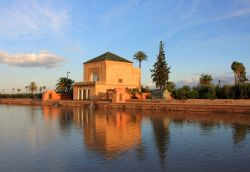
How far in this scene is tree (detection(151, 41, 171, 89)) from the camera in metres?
54.0

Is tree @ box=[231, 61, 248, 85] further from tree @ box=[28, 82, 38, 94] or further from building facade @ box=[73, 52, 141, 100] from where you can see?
tree @ box=[28, 82, 38, 94]

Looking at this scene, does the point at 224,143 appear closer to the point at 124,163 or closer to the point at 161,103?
the point at 124,163

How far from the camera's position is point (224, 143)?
1342 cm

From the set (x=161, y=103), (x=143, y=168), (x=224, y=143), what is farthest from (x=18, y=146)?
(x=161, y=103)

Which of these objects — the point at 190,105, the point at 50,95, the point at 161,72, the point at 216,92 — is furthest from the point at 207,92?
the point at 50,95

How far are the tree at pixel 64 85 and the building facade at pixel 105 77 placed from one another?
730 cm

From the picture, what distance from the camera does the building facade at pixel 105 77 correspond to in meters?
54.4

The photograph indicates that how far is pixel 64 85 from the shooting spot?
66.8m

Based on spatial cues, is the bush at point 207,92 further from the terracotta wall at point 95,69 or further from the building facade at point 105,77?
the terracotta wall at point 95,69

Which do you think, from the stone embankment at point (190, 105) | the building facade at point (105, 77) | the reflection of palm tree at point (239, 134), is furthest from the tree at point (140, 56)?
the reflection of palm tree at point (239, 134)

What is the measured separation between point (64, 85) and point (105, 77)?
14.6m

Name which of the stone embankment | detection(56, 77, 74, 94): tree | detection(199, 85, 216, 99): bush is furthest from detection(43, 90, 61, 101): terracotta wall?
detection(199, 85, 216, 99): bush

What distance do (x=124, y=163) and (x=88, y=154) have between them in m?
1.93

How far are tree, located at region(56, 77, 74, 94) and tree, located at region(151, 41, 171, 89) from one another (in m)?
21.3
